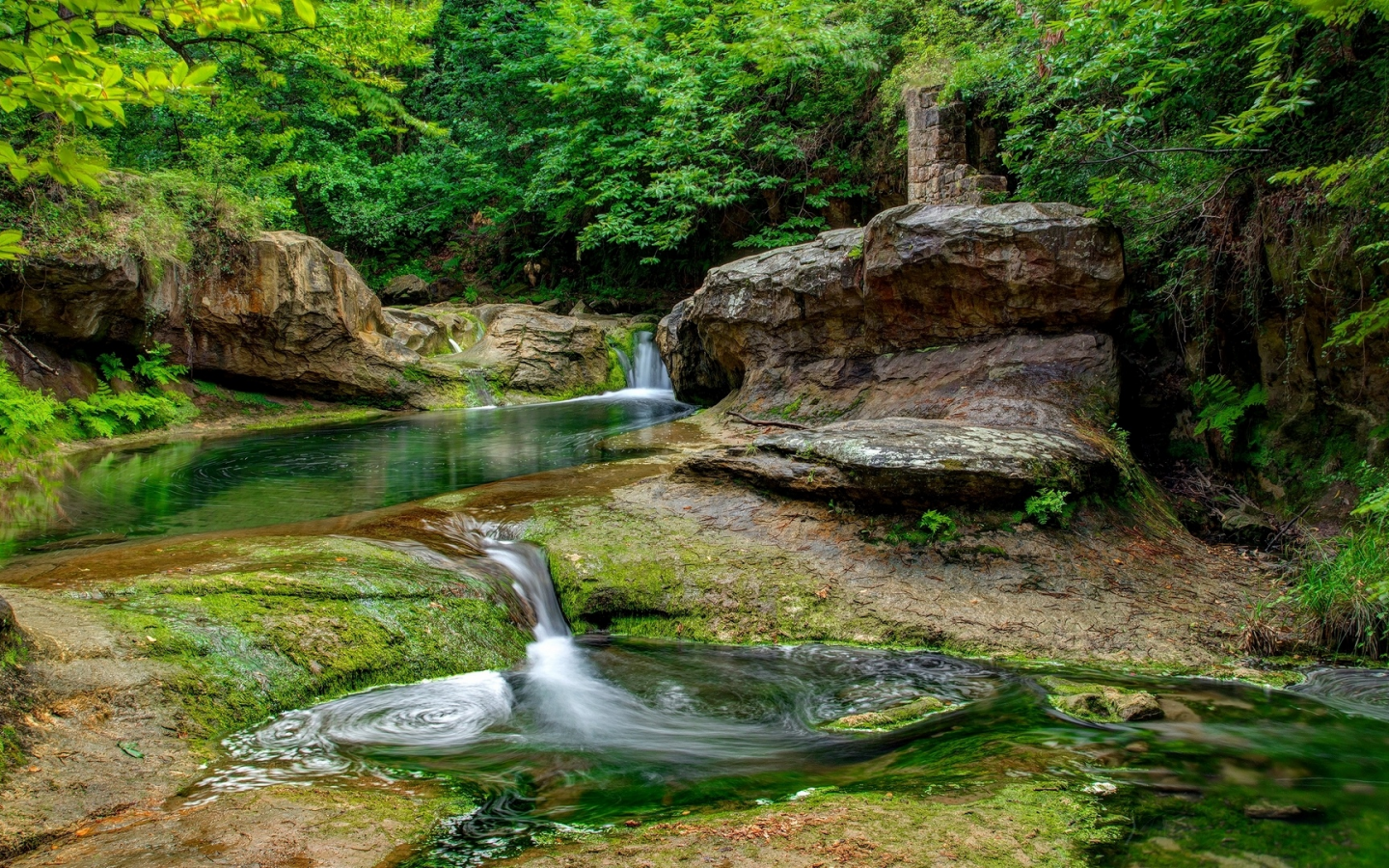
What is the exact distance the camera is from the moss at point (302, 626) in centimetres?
417

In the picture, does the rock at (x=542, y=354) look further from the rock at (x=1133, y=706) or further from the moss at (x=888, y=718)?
the rock at (x=1133, y=706)

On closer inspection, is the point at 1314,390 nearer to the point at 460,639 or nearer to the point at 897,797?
the point at 897,797

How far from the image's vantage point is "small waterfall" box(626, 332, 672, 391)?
1842cm

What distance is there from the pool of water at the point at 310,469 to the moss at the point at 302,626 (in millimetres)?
2334

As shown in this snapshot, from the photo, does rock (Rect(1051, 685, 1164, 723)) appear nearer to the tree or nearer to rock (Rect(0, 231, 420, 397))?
the tree

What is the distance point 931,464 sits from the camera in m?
6.20

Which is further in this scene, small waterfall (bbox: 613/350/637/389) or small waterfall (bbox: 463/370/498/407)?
small waterfall (bbox: 613/350/637/389)

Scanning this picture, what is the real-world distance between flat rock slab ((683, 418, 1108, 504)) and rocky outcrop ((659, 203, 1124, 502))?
0.01 metres

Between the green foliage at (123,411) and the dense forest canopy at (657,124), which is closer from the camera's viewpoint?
the dense forest canopy at (657,124)

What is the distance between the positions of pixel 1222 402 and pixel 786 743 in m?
5.93

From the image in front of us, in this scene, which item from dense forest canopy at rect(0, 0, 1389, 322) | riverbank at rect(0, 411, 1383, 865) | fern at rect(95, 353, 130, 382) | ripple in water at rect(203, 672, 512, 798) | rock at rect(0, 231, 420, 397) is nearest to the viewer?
riverbank at rect(0, 411, 1383, 865)

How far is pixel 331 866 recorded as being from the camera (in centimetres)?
263

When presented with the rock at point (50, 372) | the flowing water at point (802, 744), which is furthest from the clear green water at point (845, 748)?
the rock at point (50, 372)

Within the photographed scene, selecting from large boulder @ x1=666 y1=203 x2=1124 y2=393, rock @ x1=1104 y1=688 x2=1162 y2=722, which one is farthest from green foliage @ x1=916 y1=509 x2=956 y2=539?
large boulder @ x1=666 y1=203 x2=1124 y2=393
